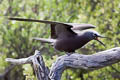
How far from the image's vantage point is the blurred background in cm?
566

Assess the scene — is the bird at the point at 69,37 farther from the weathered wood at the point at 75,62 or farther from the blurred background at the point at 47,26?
the blurred background at the point at 47,26

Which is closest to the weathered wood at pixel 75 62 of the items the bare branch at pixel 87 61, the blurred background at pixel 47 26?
the bare branch at pixel 87 61

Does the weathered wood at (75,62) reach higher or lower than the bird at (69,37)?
lower

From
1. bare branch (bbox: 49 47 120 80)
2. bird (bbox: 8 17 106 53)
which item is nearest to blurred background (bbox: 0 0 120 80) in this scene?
bird (bbox: 8 17 106 53)

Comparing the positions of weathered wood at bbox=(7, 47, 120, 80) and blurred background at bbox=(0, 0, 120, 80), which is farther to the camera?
blurred background at bbox=(0, 0, 120, 80)

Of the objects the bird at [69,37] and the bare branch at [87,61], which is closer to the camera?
the bare branch at [87,61]

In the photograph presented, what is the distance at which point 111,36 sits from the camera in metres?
5.66

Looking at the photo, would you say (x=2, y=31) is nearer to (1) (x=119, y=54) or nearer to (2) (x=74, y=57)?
(2) (x=74, y=57)

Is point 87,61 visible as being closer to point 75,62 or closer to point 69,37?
point 75,62

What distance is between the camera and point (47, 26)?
6.16 meters

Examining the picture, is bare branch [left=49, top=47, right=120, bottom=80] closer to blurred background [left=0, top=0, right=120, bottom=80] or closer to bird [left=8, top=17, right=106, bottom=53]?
bird [left=8, top=17, right=106, bottom=53]

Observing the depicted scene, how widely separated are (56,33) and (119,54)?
3.10 feet

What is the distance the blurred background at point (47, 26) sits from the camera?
566 cm

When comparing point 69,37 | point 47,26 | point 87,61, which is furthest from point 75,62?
point 47,26
